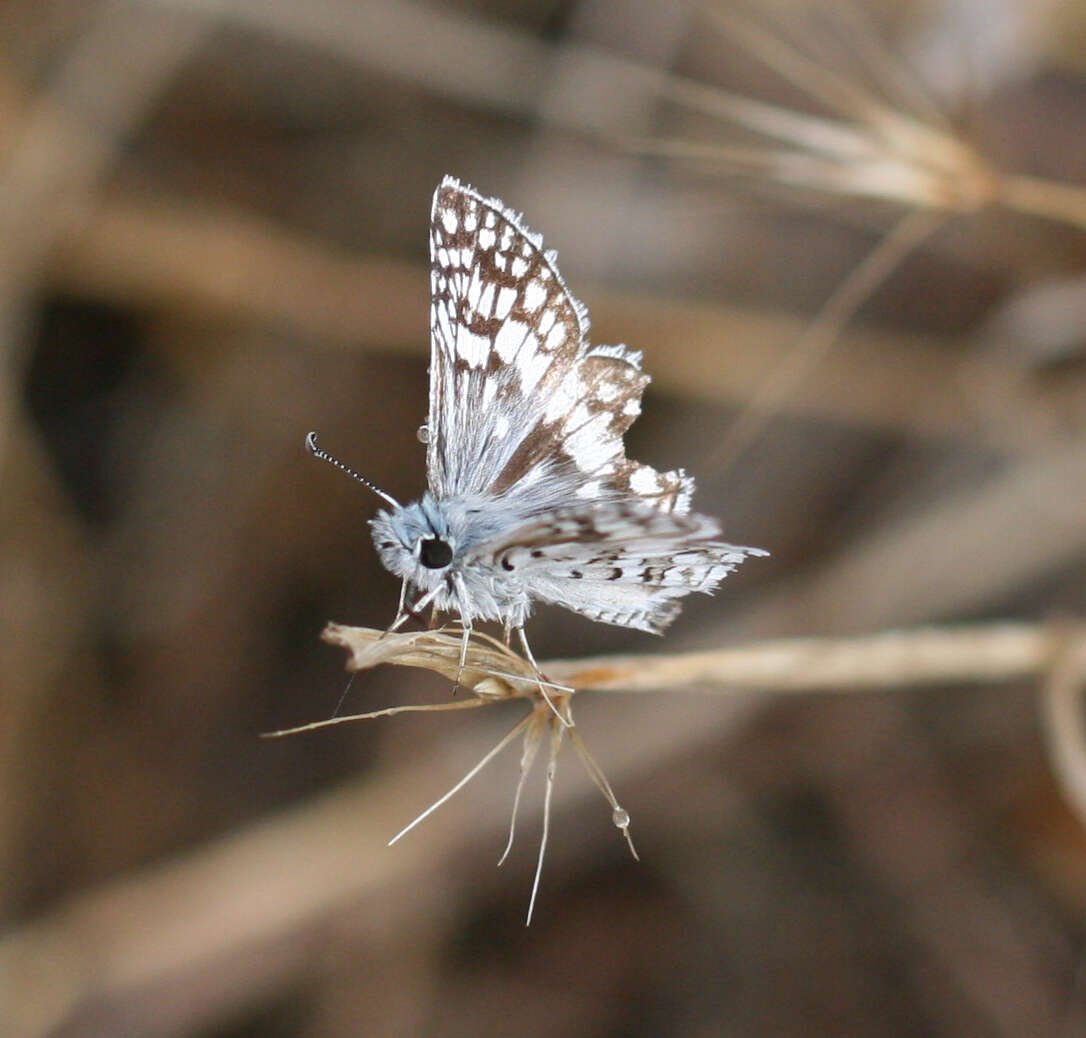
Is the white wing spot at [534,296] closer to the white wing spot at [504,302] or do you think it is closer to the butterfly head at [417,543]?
the white wing spot at [504,302]

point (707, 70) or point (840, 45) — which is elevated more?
point (707, 70)

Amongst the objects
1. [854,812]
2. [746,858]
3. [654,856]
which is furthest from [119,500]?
[854,812]

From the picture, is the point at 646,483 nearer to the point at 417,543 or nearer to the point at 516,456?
the point at 516,456

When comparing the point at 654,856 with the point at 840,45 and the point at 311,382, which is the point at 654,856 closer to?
the point at 311,382

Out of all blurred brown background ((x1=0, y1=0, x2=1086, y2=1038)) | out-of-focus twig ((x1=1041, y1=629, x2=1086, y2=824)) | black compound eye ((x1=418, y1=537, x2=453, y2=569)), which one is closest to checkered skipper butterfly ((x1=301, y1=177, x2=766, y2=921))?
black compound eye ((x1=418, y1=537, x2=453, y2=569))

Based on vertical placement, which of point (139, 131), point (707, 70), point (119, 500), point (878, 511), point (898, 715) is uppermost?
point (707, 70)

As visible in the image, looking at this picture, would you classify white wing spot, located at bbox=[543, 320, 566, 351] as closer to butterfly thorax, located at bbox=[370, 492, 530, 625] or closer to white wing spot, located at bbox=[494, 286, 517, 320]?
white wing spot, located at bbox=[494, 286, 517, 320]

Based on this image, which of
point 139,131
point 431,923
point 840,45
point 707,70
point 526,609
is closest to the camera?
point 526,609
